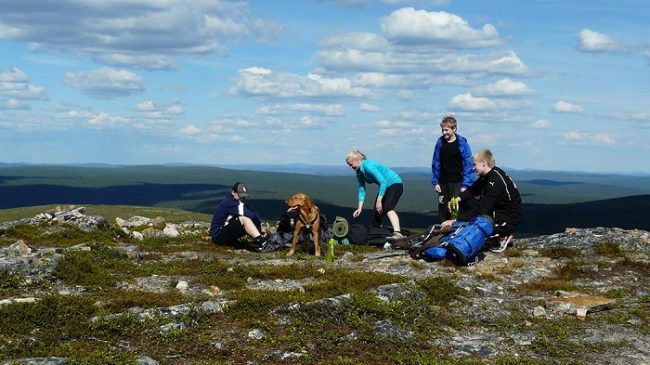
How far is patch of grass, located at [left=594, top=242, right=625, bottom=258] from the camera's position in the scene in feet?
61.6

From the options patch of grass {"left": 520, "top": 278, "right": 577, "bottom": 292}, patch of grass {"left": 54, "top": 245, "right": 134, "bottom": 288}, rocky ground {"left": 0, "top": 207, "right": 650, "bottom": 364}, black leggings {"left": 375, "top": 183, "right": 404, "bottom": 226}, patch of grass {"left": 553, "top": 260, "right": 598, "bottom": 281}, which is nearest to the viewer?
rocky ground {"left": 0, "top": 207, "right": 650, "bottom": 364}

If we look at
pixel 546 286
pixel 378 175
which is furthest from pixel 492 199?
pixel 378 175

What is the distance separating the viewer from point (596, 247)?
1950 centimetres

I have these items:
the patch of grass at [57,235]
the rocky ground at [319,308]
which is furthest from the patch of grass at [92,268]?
the patch of grass at [57,235]

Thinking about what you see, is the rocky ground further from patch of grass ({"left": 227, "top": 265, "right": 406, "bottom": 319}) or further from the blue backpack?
the blue backpack

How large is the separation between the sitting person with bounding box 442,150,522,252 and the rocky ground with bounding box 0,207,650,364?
1.02 m

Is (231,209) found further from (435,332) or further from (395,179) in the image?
(435,332)

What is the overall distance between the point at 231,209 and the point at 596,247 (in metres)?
12.0

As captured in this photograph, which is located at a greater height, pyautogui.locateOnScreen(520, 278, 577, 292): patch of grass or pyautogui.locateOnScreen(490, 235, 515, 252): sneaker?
pyautogui.locateOnScreen(490, 235, 515, 252): sneaker

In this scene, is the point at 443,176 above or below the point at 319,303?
above

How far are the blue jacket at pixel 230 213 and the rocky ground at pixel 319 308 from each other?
1.78 meters

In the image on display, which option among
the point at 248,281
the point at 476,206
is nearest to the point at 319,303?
the point at 248,281

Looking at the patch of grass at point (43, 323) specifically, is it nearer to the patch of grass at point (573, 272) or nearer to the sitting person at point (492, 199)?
the sitting person at point (492, 199)

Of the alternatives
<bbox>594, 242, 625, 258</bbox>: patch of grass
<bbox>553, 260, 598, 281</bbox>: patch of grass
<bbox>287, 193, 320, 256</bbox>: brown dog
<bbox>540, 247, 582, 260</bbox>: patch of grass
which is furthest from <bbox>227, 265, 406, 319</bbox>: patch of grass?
<bbox>594, 242, 625, 258</bbox>: patch of grass
